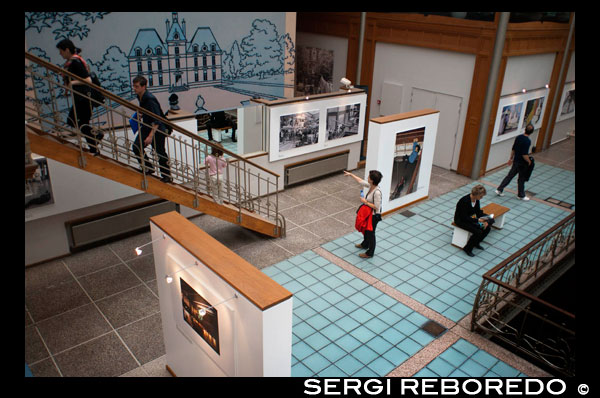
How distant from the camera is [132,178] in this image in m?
6.87

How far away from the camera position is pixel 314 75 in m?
17.6

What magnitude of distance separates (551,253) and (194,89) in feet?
31.3

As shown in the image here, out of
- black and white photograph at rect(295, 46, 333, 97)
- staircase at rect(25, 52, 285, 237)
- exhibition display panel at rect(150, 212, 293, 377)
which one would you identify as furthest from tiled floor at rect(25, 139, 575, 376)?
black and white photograph at rect(295, 46, 333, 97)

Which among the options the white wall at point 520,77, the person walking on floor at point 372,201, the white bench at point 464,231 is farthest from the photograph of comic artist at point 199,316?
the white wall at point 520,77

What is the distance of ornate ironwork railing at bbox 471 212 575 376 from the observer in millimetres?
6531

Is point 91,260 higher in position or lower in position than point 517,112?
lower

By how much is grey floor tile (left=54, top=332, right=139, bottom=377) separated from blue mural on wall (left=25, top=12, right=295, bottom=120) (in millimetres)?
6263

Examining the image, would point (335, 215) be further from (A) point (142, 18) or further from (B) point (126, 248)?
(A) point (142, 18)

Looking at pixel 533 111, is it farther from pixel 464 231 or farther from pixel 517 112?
pixel 464 231

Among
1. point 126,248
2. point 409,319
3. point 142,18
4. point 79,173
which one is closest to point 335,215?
point 409,319

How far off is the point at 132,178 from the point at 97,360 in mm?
2664

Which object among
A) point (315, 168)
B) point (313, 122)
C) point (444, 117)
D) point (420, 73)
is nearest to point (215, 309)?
point (313, 122)

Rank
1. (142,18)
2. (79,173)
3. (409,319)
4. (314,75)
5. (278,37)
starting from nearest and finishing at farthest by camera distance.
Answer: (409,319), (79,173), (142,18), (278,37), (314,75)

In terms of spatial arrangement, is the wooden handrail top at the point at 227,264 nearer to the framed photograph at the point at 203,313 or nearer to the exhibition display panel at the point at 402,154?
the framed photograph at the point at 203,313
